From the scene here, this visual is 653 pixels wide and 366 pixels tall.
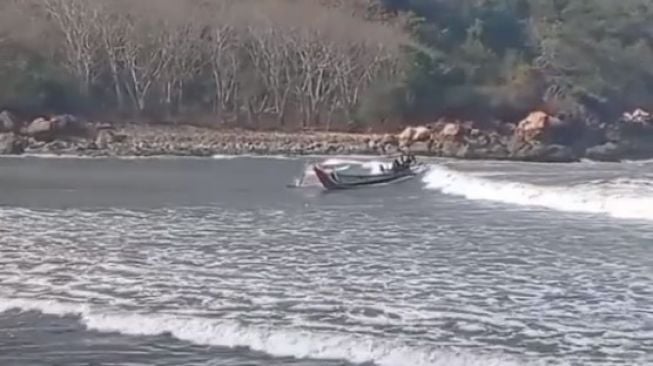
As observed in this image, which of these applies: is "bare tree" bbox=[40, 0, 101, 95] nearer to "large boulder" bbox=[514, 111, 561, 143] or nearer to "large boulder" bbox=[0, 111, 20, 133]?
"large boulder" bbox=[0, 111, 20, 133]

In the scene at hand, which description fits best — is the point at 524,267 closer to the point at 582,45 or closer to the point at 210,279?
the point at 210,279

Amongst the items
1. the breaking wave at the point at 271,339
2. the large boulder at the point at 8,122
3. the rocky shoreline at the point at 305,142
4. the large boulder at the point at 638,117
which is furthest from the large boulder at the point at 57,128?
the breaking wave at the point at 271,339

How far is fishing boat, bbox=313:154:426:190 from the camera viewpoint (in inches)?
1478

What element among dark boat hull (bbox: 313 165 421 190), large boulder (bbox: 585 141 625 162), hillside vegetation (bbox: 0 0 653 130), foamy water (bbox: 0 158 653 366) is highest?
hillside vegetation (bbox: 0 0 653 130)

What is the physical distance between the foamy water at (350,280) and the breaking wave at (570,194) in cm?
84

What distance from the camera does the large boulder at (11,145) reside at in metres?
58.3

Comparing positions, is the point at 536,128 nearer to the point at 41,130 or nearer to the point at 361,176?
the point at 41,130

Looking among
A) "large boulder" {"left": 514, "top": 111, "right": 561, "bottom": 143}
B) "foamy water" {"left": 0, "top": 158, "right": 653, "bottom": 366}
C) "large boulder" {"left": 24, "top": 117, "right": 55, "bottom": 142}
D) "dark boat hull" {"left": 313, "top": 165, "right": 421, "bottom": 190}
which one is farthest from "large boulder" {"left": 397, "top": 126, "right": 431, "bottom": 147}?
"foamy water" {"left": 0, "top": 158, "right": 653, "bottom": 366}

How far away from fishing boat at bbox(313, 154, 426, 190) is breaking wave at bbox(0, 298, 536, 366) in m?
22.7

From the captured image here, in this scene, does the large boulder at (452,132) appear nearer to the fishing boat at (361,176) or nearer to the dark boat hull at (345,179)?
the fishing boat at (361,176)

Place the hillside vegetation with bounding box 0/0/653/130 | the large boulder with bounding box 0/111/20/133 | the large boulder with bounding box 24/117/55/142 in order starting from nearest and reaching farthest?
the large boulder with bounding box 24/117/55/142
the large boulder with bounding box 0/111/20/133
the hillside vegetation with bounding box 0/0/653/130

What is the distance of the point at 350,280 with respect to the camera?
17172mm

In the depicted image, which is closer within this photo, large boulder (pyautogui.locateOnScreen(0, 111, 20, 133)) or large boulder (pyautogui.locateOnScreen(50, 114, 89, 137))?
large boulder (pyautogui.locateOnScreen(0, 111, 20, 133))

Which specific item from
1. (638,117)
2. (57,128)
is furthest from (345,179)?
(638,117)
